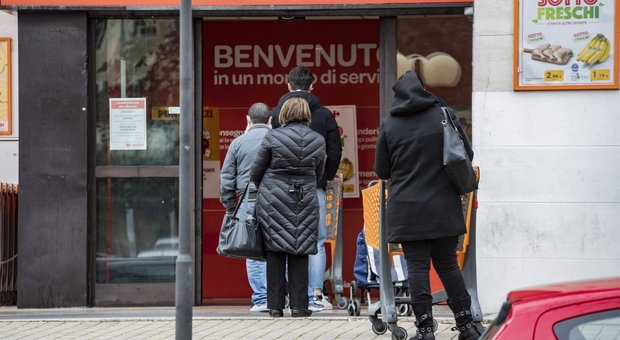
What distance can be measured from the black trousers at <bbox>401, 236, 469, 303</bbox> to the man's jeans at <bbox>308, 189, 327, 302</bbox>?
2786mm

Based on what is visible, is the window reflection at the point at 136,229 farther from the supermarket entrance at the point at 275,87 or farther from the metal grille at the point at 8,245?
the metal grille at the point at 8,245

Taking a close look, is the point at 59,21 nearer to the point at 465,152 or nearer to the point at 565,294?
the point at 465,152

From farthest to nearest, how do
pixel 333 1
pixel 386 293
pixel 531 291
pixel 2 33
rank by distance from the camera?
pixel 2 33, pixel 333 1, pixel 386 293, pixel 531 291

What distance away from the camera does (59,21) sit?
1164 cm

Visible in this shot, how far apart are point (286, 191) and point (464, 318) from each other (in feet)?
8.28

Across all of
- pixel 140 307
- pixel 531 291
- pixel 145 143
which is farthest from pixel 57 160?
pixel 531 291

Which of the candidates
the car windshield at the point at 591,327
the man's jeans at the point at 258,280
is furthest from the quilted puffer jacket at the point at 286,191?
the car windshield at the point at 591,327

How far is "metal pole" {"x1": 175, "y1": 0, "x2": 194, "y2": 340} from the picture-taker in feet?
26.0

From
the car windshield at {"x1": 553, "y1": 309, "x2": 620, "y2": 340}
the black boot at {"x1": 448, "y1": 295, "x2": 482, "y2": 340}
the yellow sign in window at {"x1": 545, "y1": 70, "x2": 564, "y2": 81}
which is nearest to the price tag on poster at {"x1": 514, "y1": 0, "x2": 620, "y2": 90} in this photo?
the yellow sign in window at {"x1": 545, "y1": 70, "x2": 564, "y2": 81}

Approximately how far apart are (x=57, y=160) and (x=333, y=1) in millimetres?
2977

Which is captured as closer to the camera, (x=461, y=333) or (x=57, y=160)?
(x=461, y=333)

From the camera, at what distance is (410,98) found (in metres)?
8.34

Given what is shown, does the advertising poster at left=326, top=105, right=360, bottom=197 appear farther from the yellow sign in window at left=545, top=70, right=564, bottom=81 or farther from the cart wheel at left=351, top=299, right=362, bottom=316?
the yellow sign in window at left=545, top=70, right=564, bottom=81

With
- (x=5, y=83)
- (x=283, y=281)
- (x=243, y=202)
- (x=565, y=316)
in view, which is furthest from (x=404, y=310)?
(x=565, y=316)
